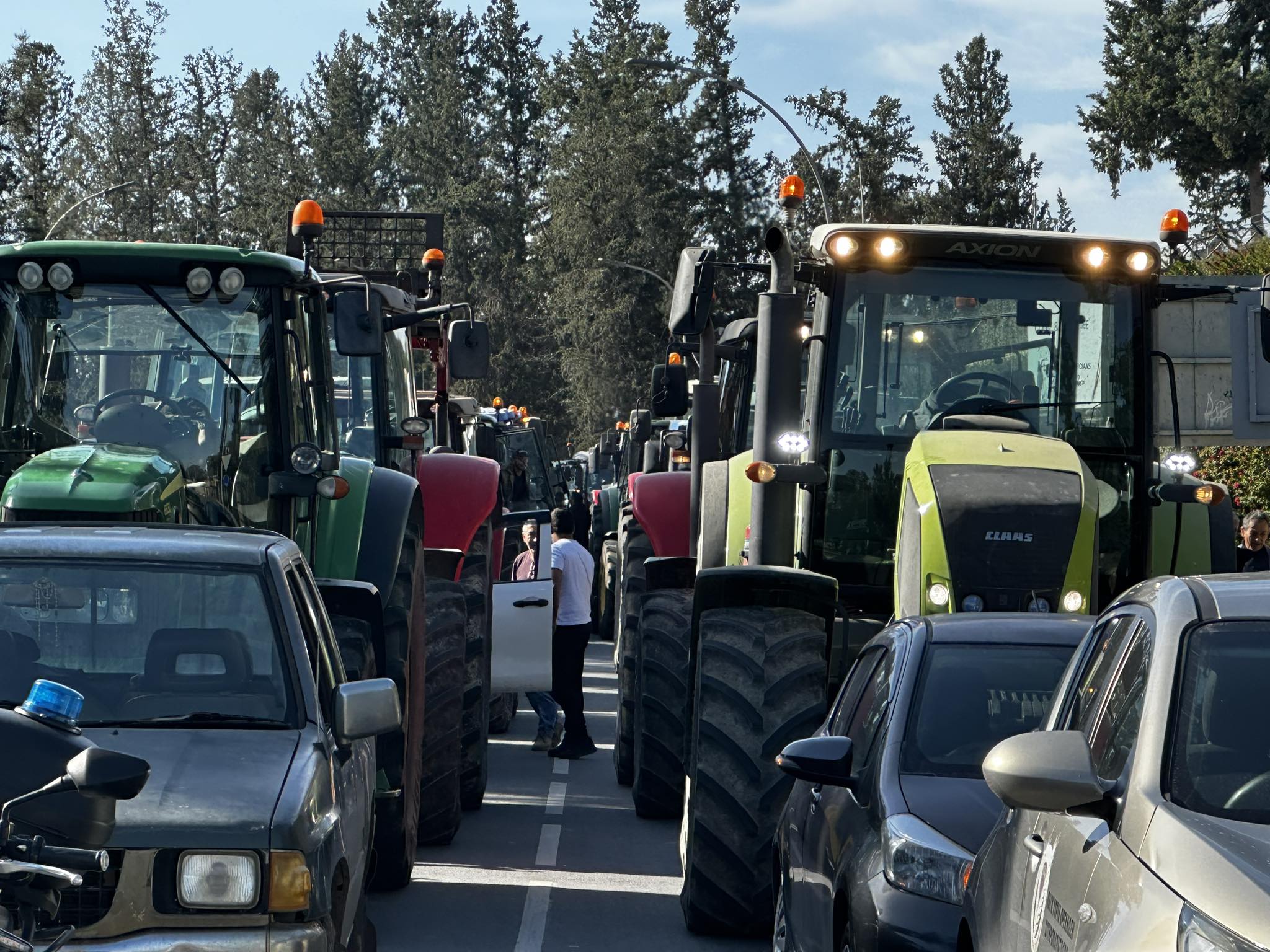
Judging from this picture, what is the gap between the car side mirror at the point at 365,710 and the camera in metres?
6.08

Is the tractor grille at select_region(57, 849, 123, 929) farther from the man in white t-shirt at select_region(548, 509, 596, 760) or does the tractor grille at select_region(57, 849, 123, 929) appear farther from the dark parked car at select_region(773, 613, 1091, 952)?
the man in white t-shirt at select_region(548, 509, 596, 760)

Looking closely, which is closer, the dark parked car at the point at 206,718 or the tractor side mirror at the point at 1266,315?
the dark parked car at the point at 206,718

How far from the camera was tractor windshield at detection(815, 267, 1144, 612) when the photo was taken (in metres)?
8.77

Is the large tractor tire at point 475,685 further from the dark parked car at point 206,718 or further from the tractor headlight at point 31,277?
the dark parked car at point 206,718

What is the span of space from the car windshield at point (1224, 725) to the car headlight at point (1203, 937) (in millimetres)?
463

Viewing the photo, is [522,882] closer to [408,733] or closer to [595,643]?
[408,733]

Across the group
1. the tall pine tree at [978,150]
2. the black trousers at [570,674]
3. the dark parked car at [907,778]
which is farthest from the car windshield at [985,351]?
the tall pine tree at [978,150]

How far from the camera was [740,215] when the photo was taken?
69.2 m

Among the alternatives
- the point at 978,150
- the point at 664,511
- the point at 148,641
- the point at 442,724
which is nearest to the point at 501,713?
the point at 664,511

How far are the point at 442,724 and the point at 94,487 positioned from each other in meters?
3.51

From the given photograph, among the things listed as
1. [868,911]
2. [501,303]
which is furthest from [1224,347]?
[501,303]

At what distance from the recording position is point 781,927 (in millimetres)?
7105

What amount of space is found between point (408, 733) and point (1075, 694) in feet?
16.8

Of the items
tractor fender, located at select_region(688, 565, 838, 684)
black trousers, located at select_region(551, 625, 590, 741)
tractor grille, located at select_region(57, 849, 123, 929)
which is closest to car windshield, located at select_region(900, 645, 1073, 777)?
tractor fender, located at select_region(688, 565, 838, 684)
